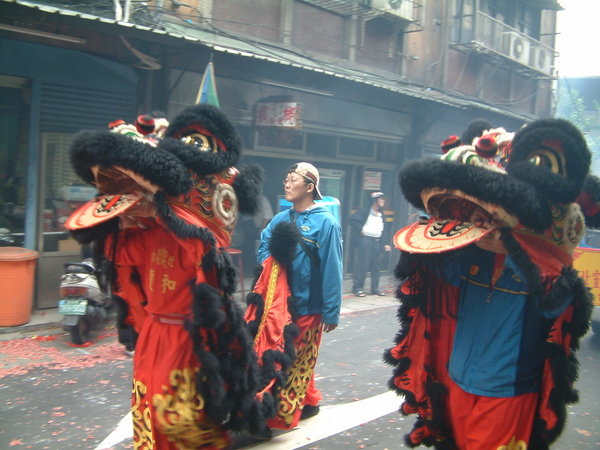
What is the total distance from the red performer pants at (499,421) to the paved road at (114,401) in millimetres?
1678

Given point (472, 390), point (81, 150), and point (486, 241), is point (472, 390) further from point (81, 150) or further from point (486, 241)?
point (81, 150)

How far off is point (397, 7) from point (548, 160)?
10907 mm

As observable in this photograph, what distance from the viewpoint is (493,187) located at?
2301 mm

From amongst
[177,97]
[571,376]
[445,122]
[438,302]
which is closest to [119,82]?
[177,97]

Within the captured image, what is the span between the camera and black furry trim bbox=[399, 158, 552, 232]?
231 centimetres

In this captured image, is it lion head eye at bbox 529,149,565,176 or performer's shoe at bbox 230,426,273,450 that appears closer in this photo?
lion head eye at bbox 529,149,565,176

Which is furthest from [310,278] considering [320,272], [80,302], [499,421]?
[80,302]

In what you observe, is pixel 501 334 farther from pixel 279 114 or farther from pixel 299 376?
pixel 279 114

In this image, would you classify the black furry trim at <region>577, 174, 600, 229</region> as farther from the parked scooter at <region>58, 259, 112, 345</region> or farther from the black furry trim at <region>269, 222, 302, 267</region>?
the parked scooter at <region>58, 259, 112, 345</region>

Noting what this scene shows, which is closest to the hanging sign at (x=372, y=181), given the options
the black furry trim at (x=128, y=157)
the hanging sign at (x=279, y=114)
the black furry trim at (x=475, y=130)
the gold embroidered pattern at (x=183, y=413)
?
the hanging sign at (x=279, y=114)

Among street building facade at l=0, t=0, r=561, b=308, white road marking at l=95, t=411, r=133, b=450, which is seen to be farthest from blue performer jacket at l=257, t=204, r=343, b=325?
street building facade at l=0, t=0, r=561, b=308

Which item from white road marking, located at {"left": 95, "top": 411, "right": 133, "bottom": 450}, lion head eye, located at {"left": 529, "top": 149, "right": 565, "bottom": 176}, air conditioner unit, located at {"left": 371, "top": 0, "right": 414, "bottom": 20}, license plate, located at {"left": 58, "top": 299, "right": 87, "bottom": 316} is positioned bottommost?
white road marking, located at {"left": 95, "top": 411, "right": 133, "bottom": 450}

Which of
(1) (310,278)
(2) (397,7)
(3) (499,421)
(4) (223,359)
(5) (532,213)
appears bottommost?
(3) (499,421)

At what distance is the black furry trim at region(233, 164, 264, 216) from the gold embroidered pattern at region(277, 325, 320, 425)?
4.67 ft
